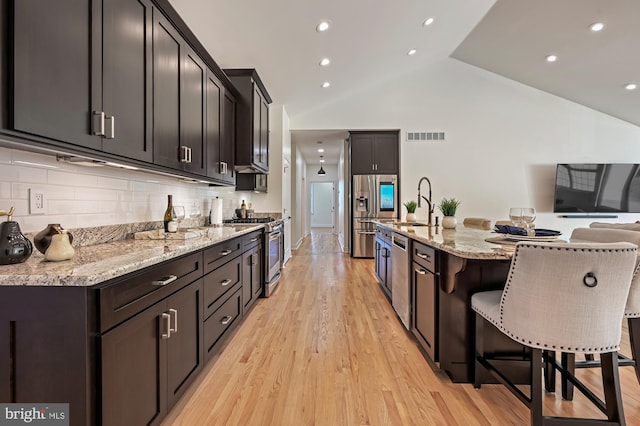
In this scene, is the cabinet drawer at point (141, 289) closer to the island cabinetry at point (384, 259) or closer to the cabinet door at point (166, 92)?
the cabinet door at point (166, 92)

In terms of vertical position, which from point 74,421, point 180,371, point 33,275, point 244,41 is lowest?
point 180,371

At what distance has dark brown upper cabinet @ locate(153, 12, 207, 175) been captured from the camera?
1782 mm

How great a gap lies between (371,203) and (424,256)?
412 cm

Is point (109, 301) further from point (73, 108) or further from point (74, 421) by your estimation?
point (73, 108)

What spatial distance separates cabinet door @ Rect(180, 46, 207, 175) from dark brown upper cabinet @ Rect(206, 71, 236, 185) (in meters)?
0.13

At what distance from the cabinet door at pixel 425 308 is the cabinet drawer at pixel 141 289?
1.48 metres

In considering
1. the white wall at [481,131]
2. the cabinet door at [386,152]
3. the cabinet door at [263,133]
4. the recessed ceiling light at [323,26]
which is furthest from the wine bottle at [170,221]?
the cabinet door at [386,152]

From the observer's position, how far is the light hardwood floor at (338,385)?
149 cm

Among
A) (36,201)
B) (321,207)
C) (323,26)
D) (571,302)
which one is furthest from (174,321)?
(321,207)

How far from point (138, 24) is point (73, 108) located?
735mm

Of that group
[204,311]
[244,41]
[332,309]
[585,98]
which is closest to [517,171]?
[585,98]

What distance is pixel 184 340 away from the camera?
1525 millimetres

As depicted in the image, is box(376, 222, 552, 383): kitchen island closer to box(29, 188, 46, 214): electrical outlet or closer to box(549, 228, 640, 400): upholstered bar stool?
box(549, 228, 640, 400): upholstered bar stool

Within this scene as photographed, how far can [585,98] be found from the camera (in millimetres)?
5715
